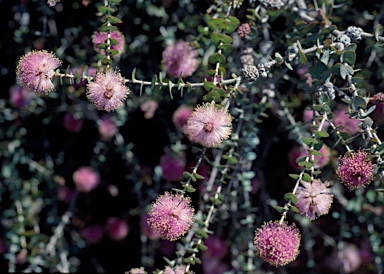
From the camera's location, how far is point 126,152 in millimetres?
1989

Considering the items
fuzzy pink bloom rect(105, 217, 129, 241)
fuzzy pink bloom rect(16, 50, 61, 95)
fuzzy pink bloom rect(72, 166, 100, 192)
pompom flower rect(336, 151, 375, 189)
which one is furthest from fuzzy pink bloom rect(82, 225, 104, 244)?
pompom flower rect(336, 151, 375, 189)

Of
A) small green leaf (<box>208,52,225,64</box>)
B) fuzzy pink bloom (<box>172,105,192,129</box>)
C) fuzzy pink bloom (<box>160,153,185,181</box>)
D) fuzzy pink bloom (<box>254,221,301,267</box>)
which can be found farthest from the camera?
fuzzy pink bloom (<box>160,153,185,181</box>)

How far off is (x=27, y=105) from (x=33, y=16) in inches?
15.1

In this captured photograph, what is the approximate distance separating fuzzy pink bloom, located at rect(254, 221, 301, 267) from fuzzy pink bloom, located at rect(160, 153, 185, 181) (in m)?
0.78

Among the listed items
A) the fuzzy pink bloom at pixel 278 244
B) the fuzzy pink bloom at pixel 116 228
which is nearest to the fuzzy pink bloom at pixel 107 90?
the fuzzy pink bloom at pixel 278 244

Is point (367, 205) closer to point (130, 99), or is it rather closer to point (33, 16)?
point (130, 99)

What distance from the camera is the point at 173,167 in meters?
1.94

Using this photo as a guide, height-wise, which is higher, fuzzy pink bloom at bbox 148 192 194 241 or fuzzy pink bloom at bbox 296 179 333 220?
fuzzy pink bloom at bbox 296 179 333 220

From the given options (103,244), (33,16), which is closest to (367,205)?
(103,244)

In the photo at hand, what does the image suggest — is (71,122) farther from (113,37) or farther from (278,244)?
(278,244)

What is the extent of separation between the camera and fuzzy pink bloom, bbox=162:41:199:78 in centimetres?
159

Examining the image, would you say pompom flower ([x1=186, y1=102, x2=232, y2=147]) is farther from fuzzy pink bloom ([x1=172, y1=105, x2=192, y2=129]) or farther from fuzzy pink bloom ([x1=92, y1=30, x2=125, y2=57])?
fuzzy pink bloom ([x1=172, y1=105, x2=192, y2=129])

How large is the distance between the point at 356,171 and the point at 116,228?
130 cm

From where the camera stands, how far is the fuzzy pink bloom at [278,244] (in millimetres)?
1148
